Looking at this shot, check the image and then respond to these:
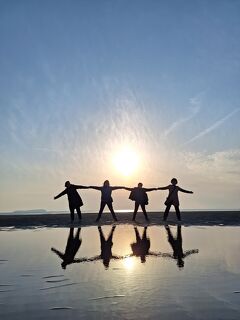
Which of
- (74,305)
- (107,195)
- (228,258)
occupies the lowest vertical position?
(74,305)

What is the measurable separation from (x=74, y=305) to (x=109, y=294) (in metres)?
0.83

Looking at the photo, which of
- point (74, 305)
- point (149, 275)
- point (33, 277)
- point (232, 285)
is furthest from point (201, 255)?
point (74, 305)

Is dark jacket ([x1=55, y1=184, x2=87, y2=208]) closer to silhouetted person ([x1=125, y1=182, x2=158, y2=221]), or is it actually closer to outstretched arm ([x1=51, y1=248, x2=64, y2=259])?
silhouetted person ([x1=125, y1=182, x2=158, y2=221])

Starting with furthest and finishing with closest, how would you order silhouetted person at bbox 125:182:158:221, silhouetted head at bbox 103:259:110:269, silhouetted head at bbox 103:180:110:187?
silhouetted person at bbox 125:182:158:221 → silhouetted head at bbox 103:180:110:187 → silhouetted head at bbox 103:259:110:269

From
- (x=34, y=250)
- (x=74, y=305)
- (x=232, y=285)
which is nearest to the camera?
(x=74, y=305)

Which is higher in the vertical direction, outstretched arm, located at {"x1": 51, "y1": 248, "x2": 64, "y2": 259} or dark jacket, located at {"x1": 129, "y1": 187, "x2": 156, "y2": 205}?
dark jacket, located at {"x1": 129, "y1": 187, "x2": 156, "y2": 205}

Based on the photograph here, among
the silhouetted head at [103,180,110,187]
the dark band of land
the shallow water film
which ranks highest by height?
the silhouetted head at [103,180,110,187]

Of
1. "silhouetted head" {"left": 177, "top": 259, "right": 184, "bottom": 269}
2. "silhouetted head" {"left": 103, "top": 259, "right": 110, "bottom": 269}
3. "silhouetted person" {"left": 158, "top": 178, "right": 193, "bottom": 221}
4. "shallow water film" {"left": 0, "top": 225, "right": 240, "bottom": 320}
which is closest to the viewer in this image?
"shallow water film" {"left": 0, "top": 225, "right": 240, "bottom": 320}

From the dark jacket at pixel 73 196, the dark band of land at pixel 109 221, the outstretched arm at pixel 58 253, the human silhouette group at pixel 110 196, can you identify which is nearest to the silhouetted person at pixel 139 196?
the human silhouette group at pixel 110 196

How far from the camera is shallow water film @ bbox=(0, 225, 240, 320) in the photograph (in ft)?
17.4

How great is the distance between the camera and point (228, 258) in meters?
10.4

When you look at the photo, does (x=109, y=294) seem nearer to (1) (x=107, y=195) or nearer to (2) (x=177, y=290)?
(2) (x=177, y=290)

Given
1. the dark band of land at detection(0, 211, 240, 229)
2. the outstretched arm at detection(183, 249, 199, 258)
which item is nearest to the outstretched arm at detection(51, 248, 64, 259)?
the outstretched arm at detection(183, 249, 199, 258)

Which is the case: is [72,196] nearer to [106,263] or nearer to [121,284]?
[106,263]
